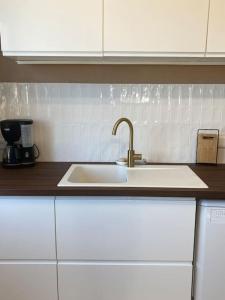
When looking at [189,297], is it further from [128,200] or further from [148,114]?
[148,114]

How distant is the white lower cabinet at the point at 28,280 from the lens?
4.22ft

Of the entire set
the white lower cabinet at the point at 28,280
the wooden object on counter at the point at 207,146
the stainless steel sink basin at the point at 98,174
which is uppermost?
the wooden object on counter at the point at 207,146

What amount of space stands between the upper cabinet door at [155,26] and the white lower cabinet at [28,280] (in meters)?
1.11

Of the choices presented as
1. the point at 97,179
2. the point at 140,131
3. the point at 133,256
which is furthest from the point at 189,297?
the point at 140,131

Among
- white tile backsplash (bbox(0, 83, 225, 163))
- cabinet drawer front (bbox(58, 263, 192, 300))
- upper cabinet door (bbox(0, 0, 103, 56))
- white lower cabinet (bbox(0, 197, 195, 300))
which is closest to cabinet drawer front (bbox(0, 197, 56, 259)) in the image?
white lower cabinet (bbox(0, 197, 195, 300))

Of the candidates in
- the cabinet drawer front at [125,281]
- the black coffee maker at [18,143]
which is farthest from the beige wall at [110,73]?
the cabinet drawer front at [125,281]

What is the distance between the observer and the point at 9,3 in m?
1.32

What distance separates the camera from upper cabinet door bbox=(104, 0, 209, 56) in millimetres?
1300

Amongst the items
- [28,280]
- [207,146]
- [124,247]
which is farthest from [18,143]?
[207,146]

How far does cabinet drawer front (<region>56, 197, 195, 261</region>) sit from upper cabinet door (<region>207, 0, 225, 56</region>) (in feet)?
2.48

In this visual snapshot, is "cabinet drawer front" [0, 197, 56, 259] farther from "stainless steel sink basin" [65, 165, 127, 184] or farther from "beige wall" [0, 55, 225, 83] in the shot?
"beige wall" [0, 55, 225, 83]

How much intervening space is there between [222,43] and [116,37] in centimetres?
52

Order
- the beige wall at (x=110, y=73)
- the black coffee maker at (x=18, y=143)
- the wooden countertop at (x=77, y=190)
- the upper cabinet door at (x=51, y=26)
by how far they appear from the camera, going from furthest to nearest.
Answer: the beige wall at (x=110, y=73) → the black coffee maker at (x=18, y=143) → the upper cabinet door at (x=51, y=26) → the wooden countertop at (x=77, y=190)

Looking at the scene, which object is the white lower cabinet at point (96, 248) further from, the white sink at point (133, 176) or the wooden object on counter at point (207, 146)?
the wooden object on counter at point (207, 146)
